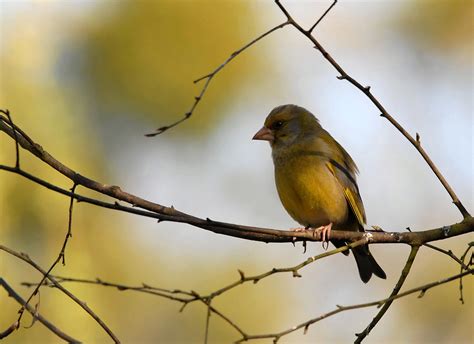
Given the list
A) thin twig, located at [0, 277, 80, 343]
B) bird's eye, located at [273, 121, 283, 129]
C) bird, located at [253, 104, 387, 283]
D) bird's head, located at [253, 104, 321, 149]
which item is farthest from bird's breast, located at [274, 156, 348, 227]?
thin twig, located at [0, 277, 80, 343]

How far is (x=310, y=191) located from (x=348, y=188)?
0.41 metres

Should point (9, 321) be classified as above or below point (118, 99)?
below

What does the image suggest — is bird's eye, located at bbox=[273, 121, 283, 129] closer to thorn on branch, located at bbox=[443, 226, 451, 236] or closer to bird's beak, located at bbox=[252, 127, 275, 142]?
bird's beak, located at bbox=[252, 127, 275, 142]

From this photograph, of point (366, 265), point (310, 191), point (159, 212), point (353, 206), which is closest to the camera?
point (159, 212)

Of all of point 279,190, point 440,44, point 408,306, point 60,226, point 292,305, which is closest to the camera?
point 279,190

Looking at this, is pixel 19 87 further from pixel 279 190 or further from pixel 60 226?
pixel 279 190

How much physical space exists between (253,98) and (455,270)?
697 centimetres

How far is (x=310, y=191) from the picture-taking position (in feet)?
19.1

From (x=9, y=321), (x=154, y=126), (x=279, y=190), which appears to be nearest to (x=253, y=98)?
(x=154, y=126)

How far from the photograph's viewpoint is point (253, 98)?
18156 millimetres

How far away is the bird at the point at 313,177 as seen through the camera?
5.85m

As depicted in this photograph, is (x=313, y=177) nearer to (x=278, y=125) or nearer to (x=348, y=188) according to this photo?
(x=348, y=188)

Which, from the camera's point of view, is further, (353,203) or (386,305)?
(353,203)

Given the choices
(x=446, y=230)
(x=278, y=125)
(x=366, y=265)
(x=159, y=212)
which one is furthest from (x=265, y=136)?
(x=159, y=212)
